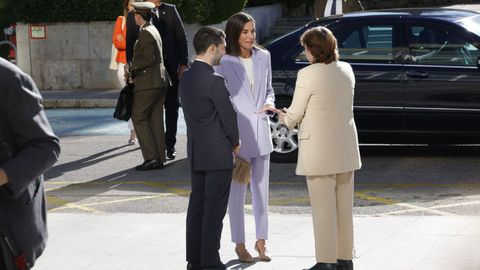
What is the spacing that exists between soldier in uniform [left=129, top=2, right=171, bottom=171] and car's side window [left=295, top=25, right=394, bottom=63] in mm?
1896

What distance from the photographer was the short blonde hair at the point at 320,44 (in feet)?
24.0

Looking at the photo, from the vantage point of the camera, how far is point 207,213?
7605 mm

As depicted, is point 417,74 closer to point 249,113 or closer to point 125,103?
point 125,103

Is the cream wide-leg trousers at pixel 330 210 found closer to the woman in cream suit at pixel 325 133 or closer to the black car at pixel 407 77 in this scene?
the woman in cream suit at pixel 325 133

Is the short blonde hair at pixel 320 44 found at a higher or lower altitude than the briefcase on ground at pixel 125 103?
higher

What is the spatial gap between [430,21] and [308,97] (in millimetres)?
5346

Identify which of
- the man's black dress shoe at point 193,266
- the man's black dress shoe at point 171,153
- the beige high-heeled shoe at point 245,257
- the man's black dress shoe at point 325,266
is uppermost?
the man's black dress shoe at point 325,266

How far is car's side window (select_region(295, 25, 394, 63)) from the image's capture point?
41.1 ft

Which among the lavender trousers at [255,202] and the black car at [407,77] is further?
the black car at [407,77]

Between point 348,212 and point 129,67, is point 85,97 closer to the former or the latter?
point 129,67

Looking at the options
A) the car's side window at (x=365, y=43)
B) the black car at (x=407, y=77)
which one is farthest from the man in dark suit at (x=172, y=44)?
the car's side window at (x=365, y=43)

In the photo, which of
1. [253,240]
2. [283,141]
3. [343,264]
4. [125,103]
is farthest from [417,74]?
[343,264]

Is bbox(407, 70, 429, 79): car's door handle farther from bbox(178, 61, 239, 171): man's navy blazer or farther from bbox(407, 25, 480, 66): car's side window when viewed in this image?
bbox(178, 61, 239, 171): man's navy blazer

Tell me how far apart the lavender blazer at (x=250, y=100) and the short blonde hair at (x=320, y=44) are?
3.14ft
